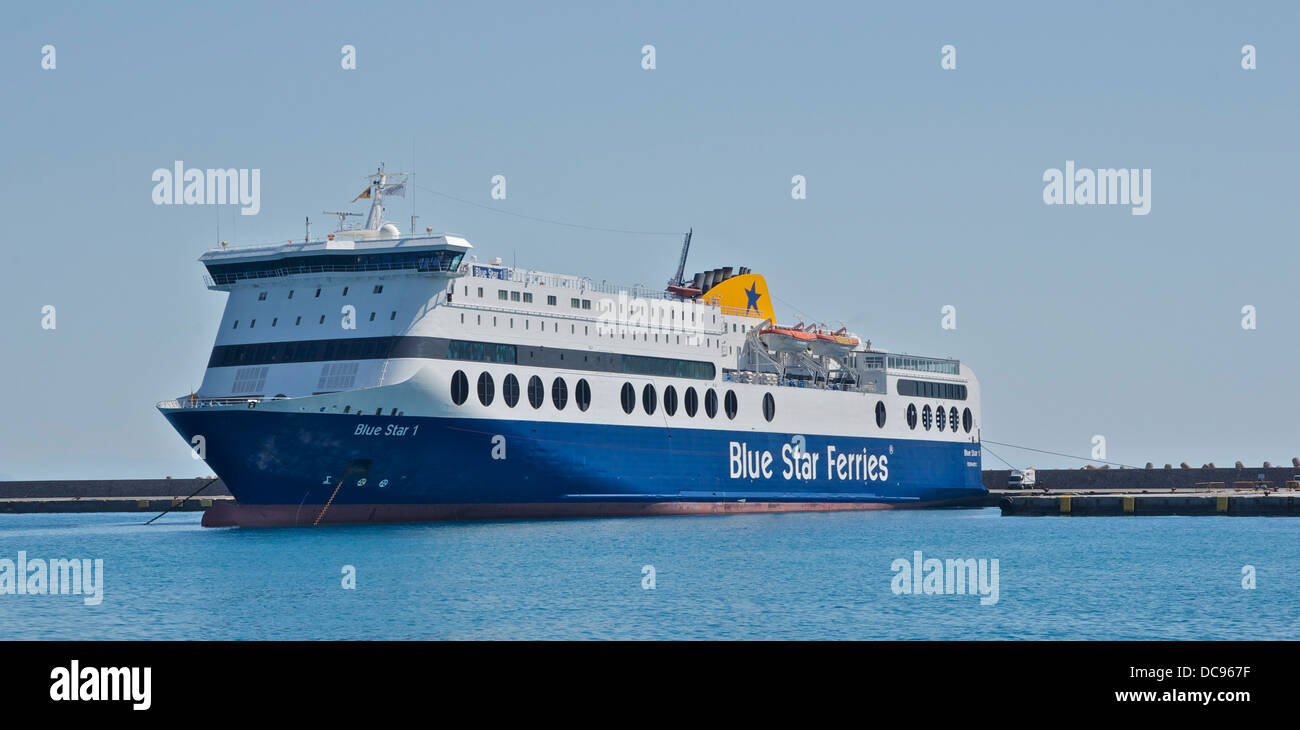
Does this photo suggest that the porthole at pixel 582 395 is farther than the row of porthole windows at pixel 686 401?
No

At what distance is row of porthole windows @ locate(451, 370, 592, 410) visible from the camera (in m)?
44.1

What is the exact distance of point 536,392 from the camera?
153ft

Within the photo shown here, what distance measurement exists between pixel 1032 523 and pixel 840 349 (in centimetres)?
1249

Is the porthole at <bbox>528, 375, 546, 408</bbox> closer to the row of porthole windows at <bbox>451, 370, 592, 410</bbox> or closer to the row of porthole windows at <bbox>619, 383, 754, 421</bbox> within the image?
the row of porthole windows at <bbox>451, 370, 592, 410</bbox>

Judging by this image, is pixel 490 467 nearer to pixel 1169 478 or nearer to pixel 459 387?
pixel 459 387

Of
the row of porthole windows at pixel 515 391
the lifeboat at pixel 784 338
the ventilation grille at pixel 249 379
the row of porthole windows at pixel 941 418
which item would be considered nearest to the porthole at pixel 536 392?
the row of porthole windows at pixel 515 391

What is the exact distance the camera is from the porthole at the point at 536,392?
46.6 meters

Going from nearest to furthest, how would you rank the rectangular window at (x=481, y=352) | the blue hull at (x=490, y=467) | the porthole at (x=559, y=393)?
the blue hull at (x=490, y=467), the rectangular window at (x=481, y=352), the porthole at (x=559, y=393)

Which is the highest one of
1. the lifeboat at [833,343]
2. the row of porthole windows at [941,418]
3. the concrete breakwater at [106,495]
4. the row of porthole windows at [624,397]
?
the lifeboat at [833,343]

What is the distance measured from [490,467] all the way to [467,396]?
2.42m

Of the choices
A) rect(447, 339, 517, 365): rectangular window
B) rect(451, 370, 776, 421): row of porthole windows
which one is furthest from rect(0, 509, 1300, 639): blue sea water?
rect(447, 339, 517, 365): rectangular window

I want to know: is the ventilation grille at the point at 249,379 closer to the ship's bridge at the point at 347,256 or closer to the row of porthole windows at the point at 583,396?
the ship's bridge at the point at 347,256

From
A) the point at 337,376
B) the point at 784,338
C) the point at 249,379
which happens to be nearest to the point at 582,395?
the point at 337,376
